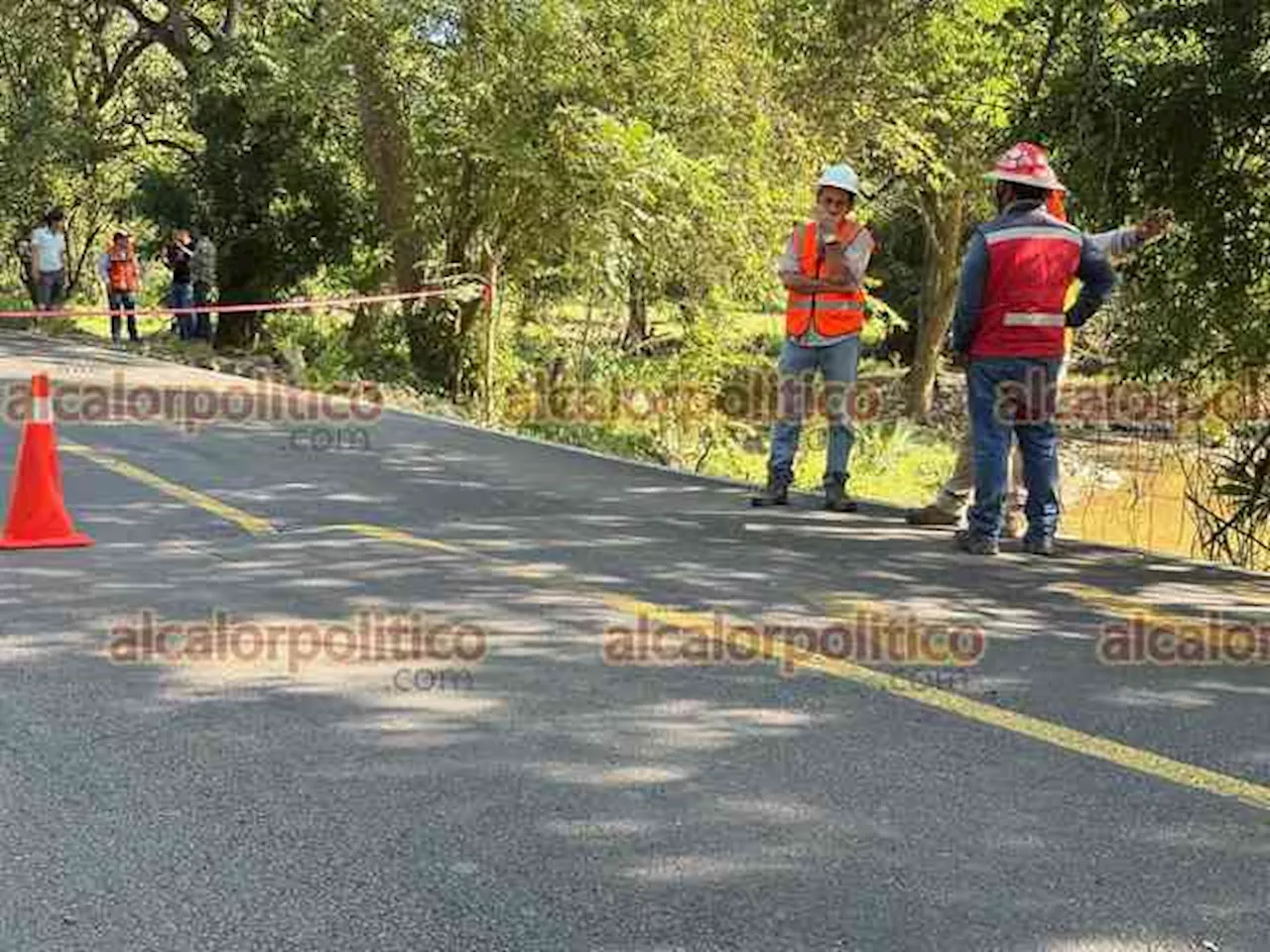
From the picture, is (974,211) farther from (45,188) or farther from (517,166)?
(45,188)

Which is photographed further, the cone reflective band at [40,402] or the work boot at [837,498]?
Result: the work boot at [837,498]

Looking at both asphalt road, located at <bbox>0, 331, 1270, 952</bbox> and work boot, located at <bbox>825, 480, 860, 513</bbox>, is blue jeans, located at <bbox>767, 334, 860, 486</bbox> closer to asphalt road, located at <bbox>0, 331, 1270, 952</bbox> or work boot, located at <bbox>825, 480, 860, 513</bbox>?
work boot, located at <bbox>825, 480, 860, 513</bbox>

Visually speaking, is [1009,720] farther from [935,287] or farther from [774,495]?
[935,287]

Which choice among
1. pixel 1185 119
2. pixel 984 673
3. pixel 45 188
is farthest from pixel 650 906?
pixel 45 188

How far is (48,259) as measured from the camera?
2291 centimetres

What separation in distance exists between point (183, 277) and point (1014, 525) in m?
16.8

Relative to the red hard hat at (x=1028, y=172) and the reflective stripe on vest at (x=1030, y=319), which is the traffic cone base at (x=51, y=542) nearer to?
the reflective stripe on vest at (x=1030, y=319)

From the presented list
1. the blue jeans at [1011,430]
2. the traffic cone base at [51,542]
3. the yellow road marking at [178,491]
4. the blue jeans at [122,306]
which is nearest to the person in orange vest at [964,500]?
the blue jeans at [1011,430]

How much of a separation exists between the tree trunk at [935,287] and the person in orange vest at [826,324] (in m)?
19.1

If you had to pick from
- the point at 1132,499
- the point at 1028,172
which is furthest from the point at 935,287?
the point at 1028,172

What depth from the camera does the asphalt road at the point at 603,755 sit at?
3535 mm

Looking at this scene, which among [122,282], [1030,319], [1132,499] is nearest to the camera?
[1030,319]

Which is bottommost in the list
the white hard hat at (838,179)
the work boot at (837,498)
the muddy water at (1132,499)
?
the muddy water at (1132,499)

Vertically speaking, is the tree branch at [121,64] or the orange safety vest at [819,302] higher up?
the tree branch at [121,64]
